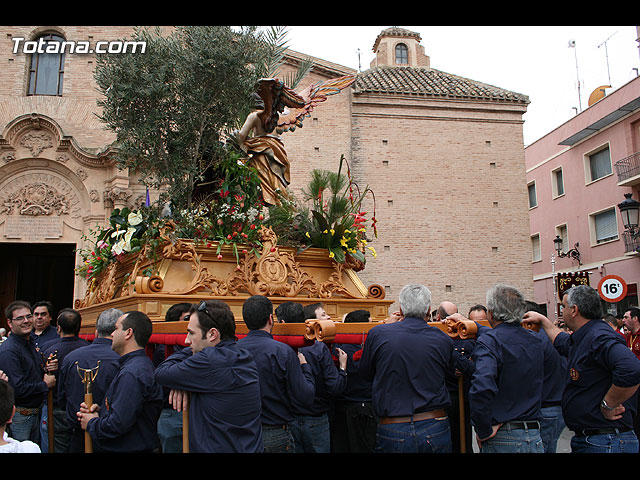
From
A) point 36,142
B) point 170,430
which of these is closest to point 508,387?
point 170,430

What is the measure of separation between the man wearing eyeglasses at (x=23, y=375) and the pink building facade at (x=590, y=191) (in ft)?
58.3

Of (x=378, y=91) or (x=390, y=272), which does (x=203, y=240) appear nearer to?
(x=390, y=272)

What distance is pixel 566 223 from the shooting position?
24844 mm

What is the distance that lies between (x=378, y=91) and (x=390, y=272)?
238 inches

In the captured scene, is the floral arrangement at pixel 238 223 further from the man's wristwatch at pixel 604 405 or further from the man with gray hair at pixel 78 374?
the man's wristwatch at pixel 604 405

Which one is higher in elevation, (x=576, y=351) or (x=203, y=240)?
(x=203, y=240)

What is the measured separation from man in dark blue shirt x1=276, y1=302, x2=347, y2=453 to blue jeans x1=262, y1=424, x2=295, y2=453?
28cm

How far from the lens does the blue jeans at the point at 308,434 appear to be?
174 inches

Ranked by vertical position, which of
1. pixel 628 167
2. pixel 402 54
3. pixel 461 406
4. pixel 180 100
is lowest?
pixel 461 406

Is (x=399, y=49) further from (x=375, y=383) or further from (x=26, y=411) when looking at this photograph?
(x=375, y=383)

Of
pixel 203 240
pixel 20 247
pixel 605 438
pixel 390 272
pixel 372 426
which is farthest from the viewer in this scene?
pixel 390 272

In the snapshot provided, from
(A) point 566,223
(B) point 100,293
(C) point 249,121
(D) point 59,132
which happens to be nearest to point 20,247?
(D) point 59,132

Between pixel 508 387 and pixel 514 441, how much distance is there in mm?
308

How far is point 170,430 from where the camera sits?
13.6ft
